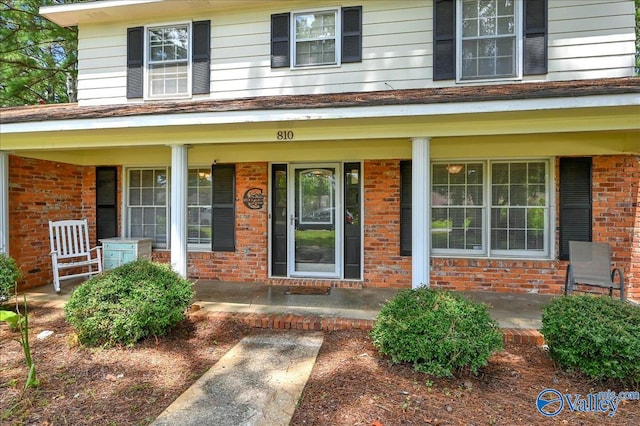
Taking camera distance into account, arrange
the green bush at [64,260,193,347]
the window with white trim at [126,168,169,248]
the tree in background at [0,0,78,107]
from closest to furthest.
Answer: the green bush at [64,260,193,347] → the window with white trim at [126,168,169,248] → the tree in background at [0,0,78,107]

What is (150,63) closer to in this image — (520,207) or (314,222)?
(314,222)

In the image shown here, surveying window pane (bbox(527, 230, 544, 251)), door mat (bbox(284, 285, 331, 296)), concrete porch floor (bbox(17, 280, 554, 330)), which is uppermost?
window pane (bbox(527, 230, 544, 251))

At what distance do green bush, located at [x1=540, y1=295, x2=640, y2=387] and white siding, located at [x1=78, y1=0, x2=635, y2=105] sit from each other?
3680 mm

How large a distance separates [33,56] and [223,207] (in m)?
10.1

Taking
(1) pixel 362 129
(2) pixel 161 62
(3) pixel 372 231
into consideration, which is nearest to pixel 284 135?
(1) pixel 362 129

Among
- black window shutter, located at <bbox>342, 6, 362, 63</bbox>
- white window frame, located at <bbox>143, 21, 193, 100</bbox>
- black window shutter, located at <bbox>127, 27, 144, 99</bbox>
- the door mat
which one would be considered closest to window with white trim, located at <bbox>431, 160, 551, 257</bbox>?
the door mat

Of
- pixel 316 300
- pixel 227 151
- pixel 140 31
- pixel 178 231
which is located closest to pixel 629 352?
pixel 316 300

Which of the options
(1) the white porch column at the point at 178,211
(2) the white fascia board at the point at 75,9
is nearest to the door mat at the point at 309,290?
(1) the white porch column at the point at 178,211

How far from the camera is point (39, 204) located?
19.5 ft

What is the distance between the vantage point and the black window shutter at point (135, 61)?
6.29 m

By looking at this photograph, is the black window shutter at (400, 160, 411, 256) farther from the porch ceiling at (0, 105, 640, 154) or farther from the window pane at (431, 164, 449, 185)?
the porch ceiling at (0, 105, 640, 154)

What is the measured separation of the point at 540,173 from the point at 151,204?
676 centimetres

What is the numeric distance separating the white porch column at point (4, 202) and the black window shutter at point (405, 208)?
6077mm

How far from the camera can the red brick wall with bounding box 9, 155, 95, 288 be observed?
5.59m
